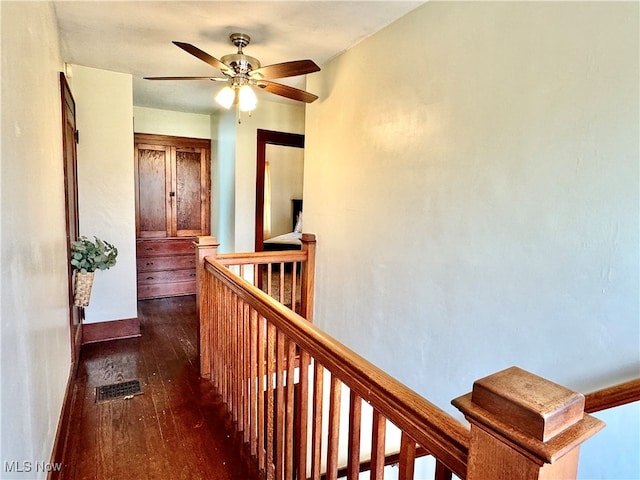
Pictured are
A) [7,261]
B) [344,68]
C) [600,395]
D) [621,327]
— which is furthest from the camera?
[344,68]

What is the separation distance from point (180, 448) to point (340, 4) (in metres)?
2.53

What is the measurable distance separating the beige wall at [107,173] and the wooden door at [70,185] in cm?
16

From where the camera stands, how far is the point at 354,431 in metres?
1.04

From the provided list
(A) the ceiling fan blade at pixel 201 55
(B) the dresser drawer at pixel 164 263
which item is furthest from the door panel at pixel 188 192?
(A) the ceiling fan blade at pixel 201 55

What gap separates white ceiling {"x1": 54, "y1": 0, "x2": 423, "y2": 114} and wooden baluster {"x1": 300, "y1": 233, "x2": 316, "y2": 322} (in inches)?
57.1

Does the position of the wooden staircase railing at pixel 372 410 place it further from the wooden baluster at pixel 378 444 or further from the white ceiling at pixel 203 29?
the white ceiling at pixel 203 29

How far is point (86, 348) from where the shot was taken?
128 inches

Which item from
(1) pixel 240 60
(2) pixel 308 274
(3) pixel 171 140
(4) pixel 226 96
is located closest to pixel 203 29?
(1) pixel 240 60

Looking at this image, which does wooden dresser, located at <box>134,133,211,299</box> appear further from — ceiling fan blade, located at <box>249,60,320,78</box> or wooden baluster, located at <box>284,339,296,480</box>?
wooden baluster, located at <box>284,339,296,480</box>

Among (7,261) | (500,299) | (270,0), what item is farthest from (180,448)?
(270,0)

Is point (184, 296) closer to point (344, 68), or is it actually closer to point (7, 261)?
point (344, 68)

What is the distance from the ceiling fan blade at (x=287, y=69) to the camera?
2.25 meters

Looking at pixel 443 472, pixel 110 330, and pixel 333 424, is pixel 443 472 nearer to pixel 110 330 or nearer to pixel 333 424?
pixel 333 424

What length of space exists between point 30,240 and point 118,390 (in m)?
1.56
